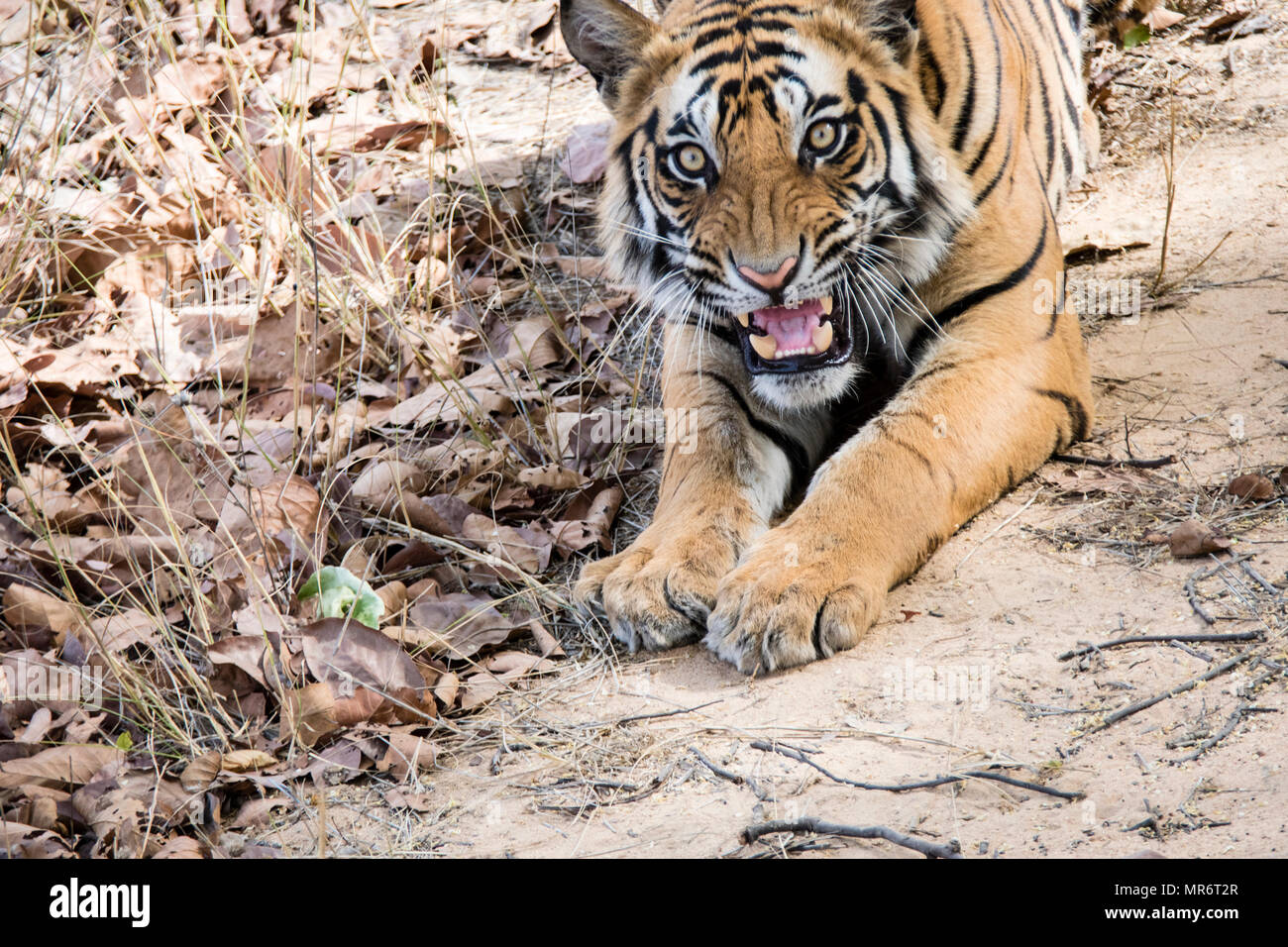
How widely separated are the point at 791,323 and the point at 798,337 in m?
0.04

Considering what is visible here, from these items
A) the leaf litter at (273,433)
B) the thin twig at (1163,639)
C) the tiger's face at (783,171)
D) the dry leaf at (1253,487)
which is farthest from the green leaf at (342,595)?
the dry leaf at (1253,487)

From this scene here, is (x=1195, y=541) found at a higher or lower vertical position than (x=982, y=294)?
lower

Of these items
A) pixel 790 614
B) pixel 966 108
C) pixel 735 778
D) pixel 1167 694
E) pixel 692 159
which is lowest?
pixel 735 778

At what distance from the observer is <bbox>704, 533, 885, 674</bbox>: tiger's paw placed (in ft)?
7.89

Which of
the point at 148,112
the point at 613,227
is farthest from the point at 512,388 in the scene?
the point at 148,112

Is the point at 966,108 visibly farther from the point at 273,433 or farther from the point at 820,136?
the point at 273,433

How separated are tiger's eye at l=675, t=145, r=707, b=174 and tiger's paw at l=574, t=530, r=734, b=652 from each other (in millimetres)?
835

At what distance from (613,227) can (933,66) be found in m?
0.89

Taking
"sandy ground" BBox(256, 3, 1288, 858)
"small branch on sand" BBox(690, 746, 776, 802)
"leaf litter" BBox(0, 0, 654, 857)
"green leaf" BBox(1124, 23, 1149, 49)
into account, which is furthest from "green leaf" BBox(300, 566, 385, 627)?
"green leaf" BBox(1124, 23, 1149, 49)

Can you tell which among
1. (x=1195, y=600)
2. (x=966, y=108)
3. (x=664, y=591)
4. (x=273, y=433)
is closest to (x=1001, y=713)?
(x=1195, y=600)

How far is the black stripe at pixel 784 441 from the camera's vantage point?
312 cm

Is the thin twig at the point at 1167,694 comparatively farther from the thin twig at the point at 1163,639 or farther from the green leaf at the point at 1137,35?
the green leaf at the point at 1137,35

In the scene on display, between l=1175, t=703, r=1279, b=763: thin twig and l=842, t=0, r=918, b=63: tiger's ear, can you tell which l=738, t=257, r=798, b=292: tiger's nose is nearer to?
l=842, t=0, r=918, b=63: tiger's ear

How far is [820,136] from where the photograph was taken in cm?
275
